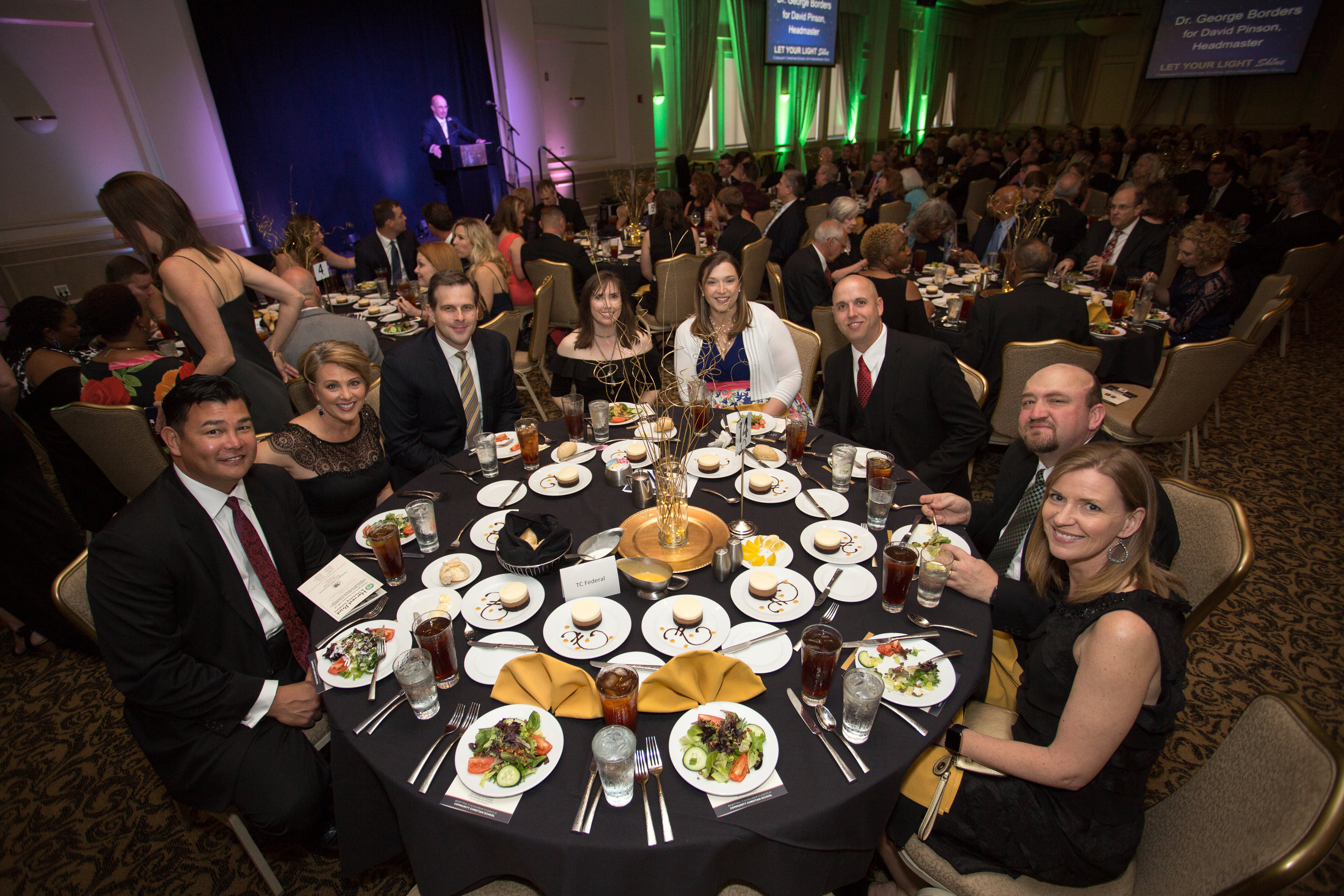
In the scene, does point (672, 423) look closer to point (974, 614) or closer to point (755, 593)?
point (755, 593)

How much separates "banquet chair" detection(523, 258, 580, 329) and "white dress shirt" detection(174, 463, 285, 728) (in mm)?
3372

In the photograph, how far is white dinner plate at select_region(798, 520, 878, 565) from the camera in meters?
1.80

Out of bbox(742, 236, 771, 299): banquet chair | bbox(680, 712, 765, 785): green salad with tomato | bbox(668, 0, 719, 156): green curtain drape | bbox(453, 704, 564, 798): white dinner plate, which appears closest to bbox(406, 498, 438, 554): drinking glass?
bbox(453, 704, 564, 798): white dinner plate

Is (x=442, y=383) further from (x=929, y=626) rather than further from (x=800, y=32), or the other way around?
(x=800, y=32)

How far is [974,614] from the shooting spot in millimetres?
1611

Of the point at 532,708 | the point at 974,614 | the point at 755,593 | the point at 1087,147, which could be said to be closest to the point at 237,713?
the point at 532,708

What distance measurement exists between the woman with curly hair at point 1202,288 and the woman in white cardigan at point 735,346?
284cm

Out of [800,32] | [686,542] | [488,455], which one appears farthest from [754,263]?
[800,32]

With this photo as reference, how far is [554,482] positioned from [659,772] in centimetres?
124

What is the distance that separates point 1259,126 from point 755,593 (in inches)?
788

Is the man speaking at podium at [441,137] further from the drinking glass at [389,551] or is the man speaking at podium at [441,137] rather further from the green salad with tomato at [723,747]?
the green salad with tomato at [723,747]

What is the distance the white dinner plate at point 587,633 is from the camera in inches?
58.9

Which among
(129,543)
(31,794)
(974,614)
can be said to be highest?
(129,543)

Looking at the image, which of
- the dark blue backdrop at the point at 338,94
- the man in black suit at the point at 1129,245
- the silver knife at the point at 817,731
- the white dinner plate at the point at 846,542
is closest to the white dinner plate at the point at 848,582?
the white dinner plate at the point at 846,542
